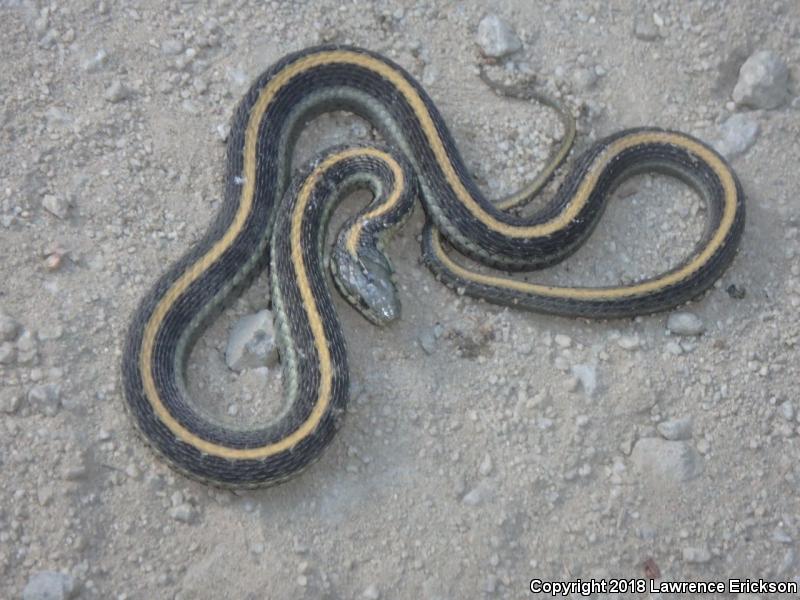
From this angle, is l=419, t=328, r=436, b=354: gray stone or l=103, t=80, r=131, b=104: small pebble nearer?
l=419, t=328, r=436, b=354: gray stone

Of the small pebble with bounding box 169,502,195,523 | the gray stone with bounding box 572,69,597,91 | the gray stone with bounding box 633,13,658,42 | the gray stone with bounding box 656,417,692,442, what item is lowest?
the small pebble with bounding box 169,502,195,523

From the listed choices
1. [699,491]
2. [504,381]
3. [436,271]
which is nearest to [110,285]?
[436,271]

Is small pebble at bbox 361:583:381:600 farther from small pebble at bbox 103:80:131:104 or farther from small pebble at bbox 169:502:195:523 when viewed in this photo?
small pebble at bbox 103:80:131:104

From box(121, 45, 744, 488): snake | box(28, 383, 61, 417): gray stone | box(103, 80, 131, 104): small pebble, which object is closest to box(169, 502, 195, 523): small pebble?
box(121, 45, 744, 488): snake

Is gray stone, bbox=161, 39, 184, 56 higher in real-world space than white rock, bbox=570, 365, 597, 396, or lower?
higher

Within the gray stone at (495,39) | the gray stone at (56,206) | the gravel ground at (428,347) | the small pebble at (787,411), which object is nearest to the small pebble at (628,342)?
the gravel ground at (428,347)

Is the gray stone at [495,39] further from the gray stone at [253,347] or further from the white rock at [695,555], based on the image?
the white rock at [695,555]

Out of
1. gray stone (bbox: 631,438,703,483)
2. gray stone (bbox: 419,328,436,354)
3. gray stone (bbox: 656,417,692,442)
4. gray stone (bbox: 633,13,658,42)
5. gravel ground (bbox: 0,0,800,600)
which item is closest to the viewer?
gravel ground (bbox: 0,0,800,600)

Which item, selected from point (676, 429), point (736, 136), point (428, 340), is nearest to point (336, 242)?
point (428, 340)
